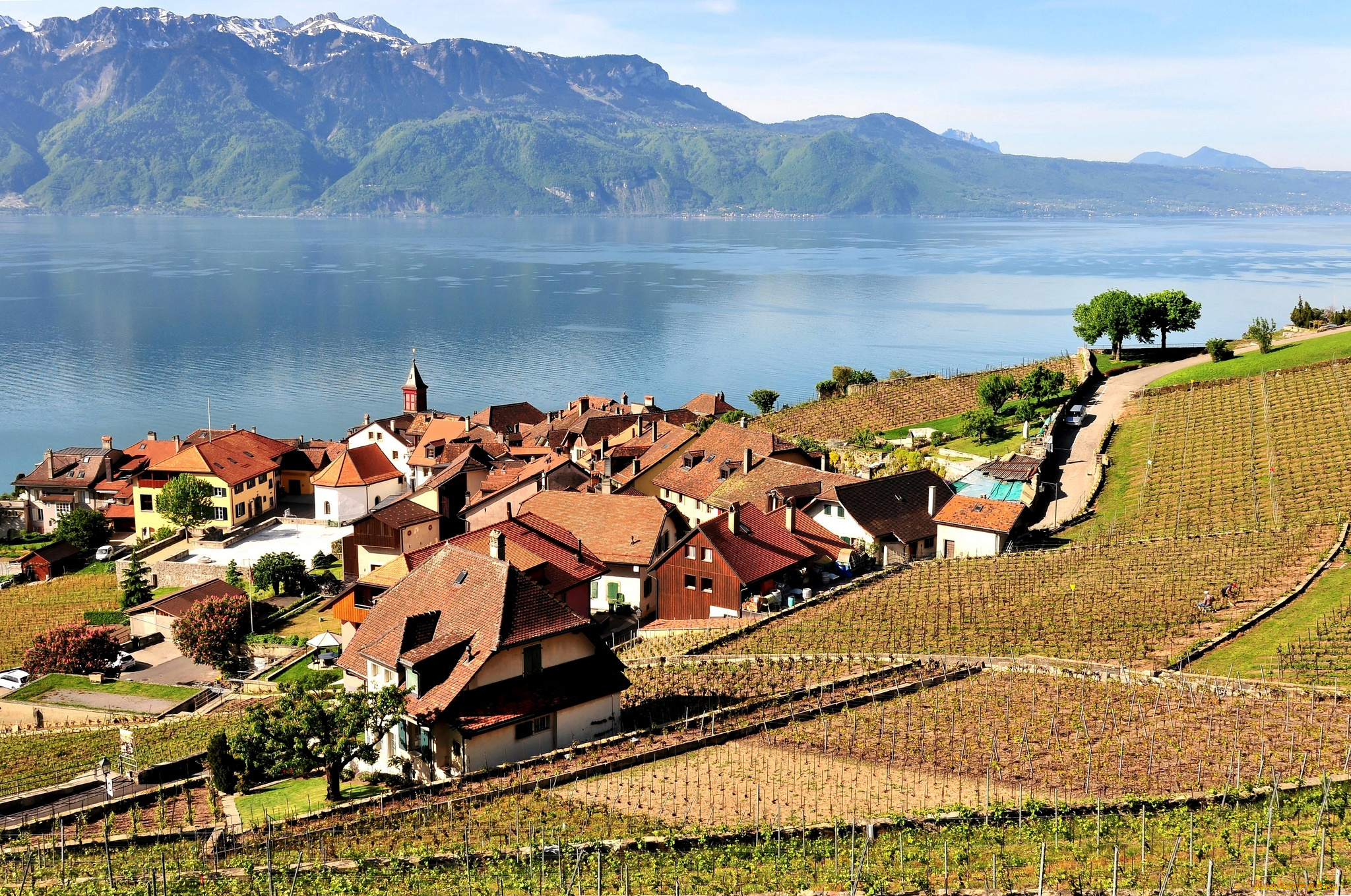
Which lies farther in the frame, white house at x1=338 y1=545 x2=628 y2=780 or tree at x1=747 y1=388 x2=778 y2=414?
tree at x1=747 y1=388 x2=778 y2=414

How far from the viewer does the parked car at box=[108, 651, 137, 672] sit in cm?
4347

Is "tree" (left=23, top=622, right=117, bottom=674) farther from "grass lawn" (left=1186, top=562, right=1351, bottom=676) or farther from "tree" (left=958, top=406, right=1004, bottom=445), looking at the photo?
"tree" (left=958, top=406, right=1004, bottom=445)

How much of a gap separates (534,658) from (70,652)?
25.0 meters

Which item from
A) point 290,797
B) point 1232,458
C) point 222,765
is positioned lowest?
point 290,797

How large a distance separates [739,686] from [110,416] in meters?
106

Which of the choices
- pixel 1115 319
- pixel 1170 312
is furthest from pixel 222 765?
pixel 1170 312

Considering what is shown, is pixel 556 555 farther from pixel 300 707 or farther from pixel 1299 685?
pixel 1299 685

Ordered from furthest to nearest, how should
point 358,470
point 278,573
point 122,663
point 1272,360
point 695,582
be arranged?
1. point 1272,360
2. point 358,470
3. point 278,573
4. point 122,663
5. point 695,582

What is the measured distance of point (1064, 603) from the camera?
3794 cm

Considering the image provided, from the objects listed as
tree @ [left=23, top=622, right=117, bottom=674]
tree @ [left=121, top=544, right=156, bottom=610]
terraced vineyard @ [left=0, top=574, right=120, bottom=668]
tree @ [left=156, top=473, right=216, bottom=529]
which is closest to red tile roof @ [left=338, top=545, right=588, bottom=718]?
tree @ [left=23, top=622, right=117, bottom=674]

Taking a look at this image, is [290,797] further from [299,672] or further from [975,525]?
[975,525]

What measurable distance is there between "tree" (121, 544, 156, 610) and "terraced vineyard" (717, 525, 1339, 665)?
3140 cm

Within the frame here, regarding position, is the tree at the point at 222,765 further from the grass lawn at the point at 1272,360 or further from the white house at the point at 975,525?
the grass lawn at the point at 1272,360

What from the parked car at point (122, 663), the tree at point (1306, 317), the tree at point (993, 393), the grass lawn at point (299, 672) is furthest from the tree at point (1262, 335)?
the parked car at point (122, 663)
